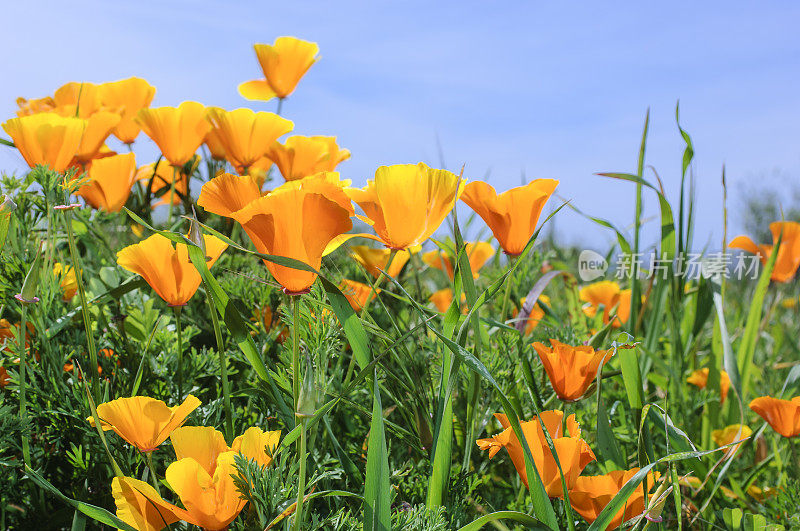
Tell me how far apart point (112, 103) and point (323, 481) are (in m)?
1.07

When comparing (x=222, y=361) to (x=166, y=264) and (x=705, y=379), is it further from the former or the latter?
(x=705, y=379)

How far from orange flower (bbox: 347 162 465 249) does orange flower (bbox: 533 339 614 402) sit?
0.67 ft

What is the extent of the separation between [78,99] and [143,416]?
0.82 m

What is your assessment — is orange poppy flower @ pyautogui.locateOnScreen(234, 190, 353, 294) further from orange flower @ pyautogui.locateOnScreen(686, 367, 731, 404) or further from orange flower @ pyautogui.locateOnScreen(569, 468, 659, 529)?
orange flower @ pyautogui.locateOnScreen(686, 367, 731, 404)

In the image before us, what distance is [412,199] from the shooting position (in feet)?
2.24

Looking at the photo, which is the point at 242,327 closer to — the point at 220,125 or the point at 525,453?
the point at 525,453

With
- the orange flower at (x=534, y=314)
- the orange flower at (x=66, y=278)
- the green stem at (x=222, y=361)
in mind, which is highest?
the orange flower at (x=66, y=278)

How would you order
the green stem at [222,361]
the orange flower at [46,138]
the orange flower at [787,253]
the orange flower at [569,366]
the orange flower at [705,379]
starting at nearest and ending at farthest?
the green stem at [222,361], the orange flower at [569,366], the orange flower at [46,138], the orange flower at [705,379], the orange flower at [787,253]

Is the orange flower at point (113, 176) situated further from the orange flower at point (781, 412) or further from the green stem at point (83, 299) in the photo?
the orange flower at point (781, 412)

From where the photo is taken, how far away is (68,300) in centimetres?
115

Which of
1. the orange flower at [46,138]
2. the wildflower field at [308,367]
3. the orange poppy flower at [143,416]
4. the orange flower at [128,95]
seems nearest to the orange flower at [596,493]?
the wildflower field at [308,367]

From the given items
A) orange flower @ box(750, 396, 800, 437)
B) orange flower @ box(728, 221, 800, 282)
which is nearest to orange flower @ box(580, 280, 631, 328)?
orange flower @ box(728, 221, 800, 282)

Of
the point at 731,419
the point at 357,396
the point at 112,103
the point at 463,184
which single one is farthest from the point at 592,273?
the point at 112,103

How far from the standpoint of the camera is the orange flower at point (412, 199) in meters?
0.67
